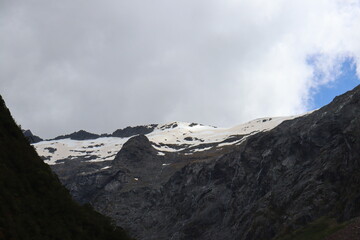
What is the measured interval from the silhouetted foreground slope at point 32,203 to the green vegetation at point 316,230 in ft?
254

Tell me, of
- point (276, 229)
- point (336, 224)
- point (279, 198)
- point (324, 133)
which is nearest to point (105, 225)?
point (336, 224)

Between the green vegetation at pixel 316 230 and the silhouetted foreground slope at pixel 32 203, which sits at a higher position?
the silhouetted foreground slope at pixel 32 203

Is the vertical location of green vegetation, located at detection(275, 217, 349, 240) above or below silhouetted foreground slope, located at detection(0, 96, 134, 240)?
below

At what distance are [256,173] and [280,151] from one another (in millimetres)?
14753

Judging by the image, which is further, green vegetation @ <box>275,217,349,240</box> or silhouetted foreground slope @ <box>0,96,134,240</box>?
green vegetation @ <box>275,217,349,240</box>

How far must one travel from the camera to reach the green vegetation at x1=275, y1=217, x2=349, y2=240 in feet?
351

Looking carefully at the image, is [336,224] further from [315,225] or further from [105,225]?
[105,225]

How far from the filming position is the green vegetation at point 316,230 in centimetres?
10684

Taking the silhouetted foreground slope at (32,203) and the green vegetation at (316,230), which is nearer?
the silhouetted foreground slope at (32,203)

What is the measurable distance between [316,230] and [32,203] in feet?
316

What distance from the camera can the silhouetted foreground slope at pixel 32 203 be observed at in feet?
100

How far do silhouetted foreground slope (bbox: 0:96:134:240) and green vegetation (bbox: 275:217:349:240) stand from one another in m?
77.3

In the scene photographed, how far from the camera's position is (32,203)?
34.5 m

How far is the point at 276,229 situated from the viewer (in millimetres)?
137375
